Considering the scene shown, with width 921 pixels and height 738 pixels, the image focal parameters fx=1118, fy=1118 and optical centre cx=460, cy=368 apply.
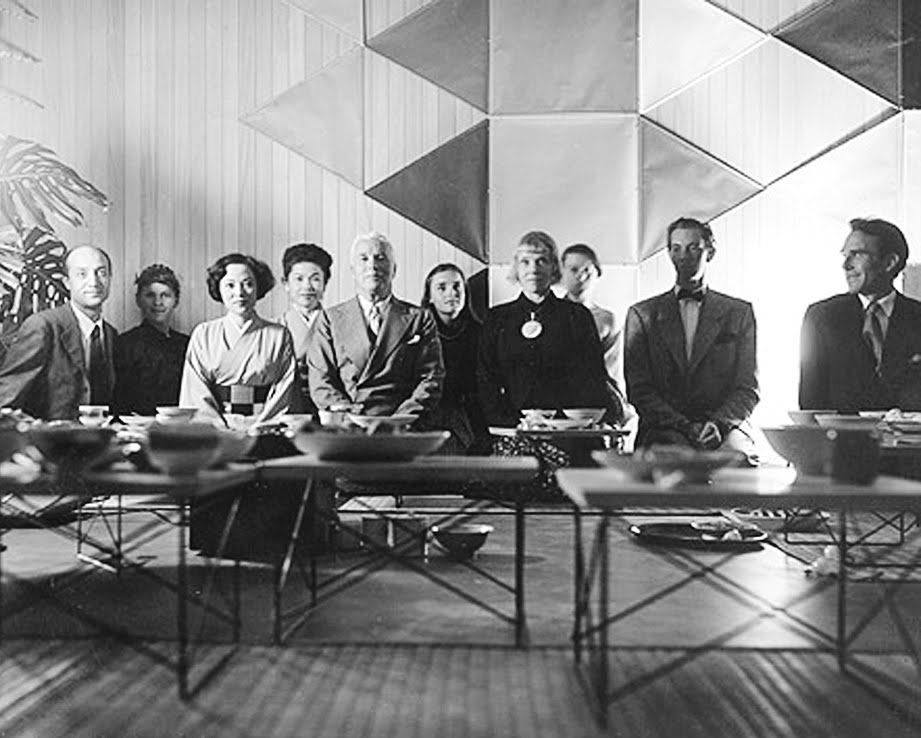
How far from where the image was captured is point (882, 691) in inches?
124

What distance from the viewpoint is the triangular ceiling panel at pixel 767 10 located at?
269 inches

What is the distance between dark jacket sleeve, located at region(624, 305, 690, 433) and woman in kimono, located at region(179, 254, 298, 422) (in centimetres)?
203

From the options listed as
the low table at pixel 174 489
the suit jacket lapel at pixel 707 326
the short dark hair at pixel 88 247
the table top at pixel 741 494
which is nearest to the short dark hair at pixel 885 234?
the suit jacket lapel at pixel 707 326

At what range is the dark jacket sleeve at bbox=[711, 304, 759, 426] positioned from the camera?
22.2ft

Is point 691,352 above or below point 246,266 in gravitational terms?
below

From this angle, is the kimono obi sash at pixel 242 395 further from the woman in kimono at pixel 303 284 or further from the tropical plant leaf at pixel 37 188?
the tropical plant leaf at pixel 37 188

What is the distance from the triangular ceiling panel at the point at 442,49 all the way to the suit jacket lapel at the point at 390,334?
1.39 m

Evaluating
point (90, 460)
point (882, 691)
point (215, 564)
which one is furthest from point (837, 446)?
point (215, 564)

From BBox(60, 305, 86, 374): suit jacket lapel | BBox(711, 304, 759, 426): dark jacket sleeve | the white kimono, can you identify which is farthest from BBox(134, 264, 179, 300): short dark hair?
BBox(711, 304, 759, 426): dark jacket sleeve

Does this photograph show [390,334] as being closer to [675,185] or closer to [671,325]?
[671,325]

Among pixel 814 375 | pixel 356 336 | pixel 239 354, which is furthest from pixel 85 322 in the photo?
pixel 814 375

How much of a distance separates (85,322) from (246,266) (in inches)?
40.8

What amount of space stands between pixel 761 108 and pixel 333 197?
2680mm

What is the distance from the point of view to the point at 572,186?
6891 mm
